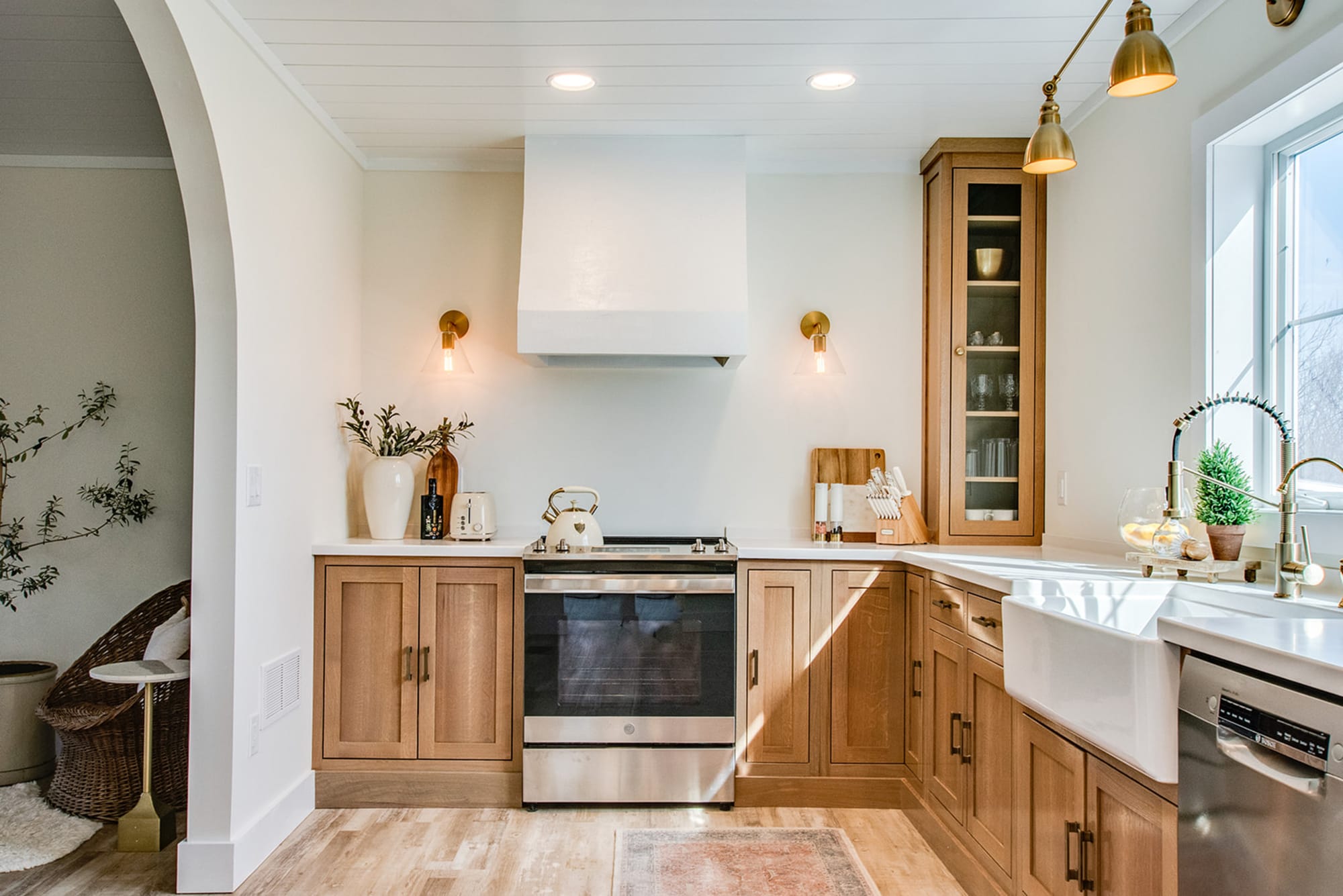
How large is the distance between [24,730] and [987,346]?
3940mm

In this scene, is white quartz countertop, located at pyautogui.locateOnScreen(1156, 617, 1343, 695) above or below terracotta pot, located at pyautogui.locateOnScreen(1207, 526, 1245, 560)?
below

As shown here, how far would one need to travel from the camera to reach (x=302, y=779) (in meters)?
2.98

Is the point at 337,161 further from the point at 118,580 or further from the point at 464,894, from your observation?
the point at 464,894

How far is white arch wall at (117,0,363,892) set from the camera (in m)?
2.37

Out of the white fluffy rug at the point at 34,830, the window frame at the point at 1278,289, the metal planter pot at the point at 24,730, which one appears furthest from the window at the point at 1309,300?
the metal planter pot at the point at 24,730

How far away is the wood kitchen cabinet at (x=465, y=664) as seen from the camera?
310 cm

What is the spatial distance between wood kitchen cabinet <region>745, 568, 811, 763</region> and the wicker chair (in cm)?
195

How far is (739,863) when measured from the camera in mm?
2633

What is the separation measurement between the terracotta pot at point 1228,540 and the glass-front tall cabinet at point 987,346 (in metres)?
1.29

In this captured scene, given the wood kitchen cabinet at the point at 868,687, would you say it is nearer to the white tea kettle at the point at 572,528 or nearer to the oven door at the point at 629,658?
the oven door at the point at 629,658

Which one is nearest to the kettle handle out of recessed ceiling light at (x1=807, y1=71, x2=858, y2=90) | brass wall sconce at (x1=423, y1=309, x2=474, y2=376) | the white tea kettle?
the white tea kettle

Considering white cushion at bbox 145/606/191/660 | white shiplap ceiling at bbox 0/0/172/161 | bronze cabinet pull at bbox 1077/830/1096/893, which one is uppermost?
white shiplap ceiling at bbox 0/0/172/161

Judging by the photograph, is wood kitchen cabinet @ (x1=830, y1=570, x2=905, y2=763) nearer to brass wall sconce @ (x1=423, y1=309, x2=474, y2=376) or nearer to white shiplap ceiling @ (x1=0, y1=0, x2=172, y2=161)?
brass wall sconce @ (x1=423, y1=309, x2=474, y2=376)

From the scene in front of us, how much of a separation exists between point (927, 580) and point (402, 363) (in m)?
2.30
